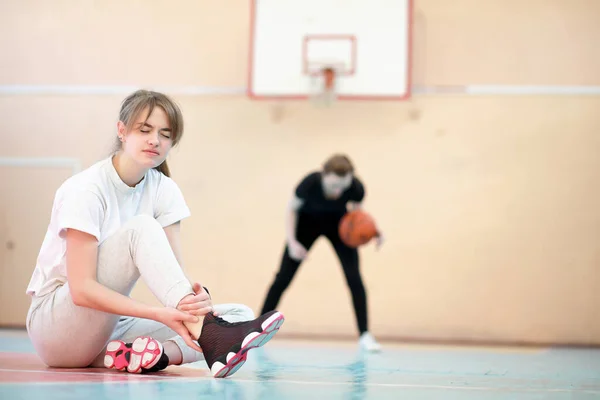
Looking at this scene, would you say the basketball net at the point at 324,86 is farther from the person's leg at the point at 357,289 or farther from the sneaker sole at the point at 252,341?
the sneaker sole at the point at 252,341

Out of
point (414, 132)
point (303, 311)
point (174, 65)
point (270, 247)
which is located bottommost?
point (303, 311)

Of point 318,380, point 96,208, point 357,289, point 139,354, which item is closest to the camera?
point 96,208

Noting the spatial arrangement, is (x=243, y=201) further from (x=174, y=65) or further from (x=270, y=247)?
(x=174, y=65)

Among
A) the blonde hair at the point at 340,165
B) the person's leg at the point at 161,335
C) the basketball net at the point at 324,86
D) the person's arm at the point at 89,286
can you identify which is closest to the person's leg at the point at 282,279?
the blonde hair at the point at 340,165

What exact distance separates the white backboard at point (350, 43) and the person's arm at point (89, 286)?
3402mm

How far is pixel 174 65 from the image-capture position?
5.52 meters

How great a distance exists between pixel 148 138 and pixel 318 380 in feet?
2.72

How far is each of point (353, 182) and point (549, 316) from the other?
80.3 inches

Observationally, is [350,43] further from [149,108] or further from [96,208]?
[96,208]

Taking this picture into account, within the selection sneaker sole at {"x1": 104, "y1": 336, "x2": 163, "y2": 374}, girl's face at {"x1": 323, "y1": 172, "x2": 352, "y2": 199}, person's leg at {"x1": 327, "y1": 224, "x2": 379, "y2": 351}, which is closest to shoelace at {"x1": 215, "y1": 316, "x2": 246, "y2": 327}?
sneaker sole at {"x1": 104, "y1": 336, "x2": 163, "y2": 374}

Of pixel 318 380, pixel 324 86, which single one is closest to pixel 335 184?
pixel 324 86

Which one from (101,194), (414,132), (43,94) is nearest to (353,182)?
(414,132)

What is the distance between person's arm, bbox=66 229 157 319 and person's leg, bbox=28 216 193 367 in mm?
45

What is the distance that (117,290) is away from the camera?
6.11ft
